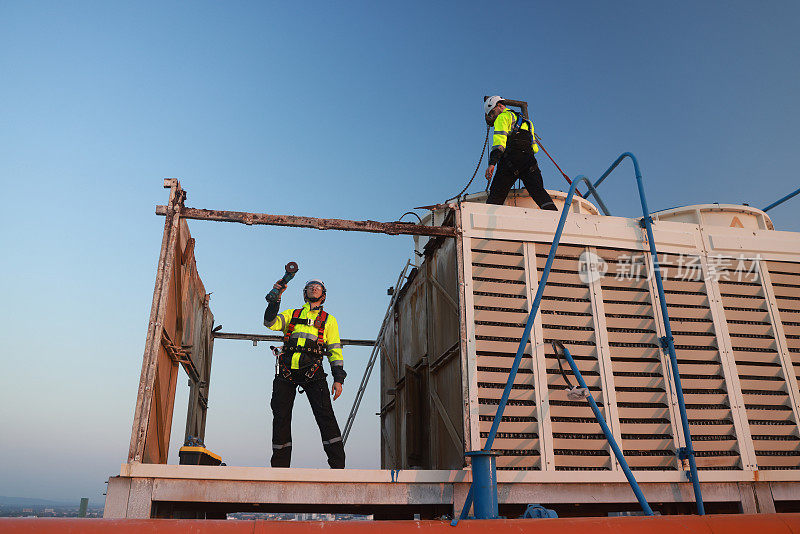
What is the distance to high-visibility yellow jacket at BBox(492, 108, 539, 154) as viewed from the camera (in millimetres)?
7980

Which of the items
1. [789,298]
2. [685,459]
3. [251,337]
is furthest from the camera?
[251,337]

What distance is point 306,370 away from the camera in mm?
6910

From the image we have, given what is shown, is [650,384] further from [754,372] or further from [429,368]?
[429,368]

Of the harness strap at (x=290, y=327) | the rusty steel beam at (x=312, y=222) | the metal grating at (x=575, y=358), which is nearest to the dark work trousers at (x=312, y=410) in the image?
the harness strap at (x=290, y=327)

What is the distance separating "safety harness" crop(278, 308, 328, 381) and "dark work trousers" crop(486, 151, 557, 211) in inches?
110

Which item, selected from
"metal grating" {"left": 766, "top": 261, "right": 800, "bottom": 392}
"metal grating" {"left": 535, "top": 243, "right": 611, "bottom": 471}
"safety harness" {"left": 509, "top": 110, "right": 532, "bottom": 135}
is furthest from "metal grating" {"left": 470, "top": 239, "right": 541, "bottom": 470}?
"metal grating" {"left": 766, "top": 261, "right": 800, "bottom": 392}

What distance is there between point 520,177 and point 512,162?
22cm

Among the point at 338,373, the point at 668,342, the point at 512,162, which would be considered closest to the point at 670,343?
the point at 668,342

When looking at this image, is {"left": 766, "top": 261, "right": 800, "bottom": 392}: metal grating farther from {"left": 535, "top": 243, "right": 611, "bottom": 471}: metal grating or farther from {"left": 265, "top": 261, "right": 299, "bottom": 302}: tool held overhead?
{"left": 265, "top": 261, "right": 299, "bottom": 302}: tool held overhead

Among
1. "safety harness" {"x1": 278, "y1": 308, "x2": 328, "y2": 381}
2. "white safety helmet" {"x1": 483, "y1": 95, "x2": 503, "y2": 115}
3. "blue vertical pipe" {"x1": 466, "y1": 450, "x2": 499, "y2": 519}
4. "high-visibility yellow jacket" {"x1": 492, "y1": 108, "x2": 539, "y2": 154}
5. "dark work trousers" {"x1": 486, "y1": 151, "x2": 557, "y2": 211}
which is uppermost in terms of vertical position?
"white safety helmet" {"x1": 483, "y1": 95, "x2": 503, "y2": 115}

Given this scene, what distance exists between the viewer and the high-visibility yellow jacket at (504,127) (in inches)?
314

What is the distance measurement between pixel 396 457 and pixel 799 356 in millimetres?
5906

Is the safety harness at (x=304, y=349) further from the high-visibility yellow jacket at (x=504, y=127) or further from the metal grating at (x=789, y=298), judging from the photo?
the metal grating at (x=789, y=298)

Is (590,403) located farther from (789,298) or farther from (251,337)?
(251,337)
